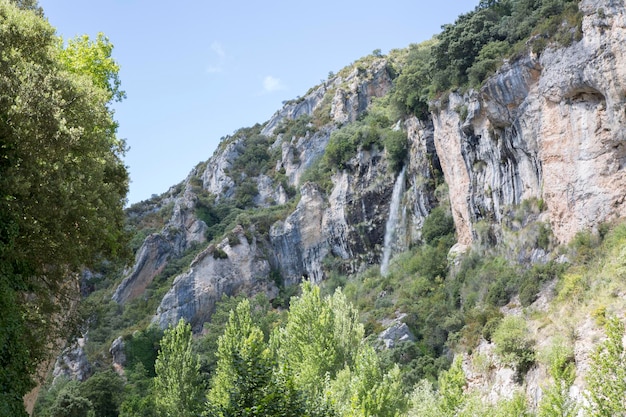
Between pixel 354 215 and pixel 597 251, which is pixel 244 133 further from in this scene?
pixel 597 251

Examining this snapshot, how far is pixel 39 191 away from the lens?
1040 centimetres

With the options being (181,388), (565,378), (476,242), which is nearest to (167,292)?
(181,388)

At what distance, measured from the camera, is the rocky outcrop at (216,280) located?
4769 centimetres

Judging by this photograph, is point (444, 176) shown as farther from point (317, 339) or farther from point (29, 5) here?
point (29, 5)

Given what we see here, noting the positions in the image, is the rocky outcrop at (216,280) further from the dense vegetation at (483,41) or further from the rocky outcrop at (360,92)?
the rocky outcrop at (360,92)

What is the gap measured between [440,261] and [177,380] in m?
19.4

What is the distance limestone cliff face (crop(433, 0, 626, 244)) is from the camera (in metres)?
26.0

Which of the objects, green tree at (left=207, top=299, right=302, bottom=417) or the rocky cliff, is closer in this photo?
green tree at (left=207, top=299, right=302, bottom=417)

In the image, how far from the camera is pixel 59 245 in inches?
445

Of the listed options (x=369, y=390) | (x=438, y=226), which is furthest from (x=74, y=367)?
(x=369, y=390)

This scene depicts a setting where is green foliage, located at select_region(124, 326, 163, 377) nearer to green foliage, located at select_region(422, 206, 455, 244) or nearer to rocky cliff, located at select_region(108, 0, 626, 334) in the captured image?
rocky cliff, located at select_region(108, 0, 626, 334)

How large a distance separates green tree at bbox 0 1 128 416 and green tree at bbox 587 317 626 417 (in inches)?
534

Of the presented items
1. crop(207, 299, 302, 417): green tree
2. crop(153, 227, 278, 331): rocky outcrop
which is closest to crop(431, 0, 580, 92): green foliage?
crop(153, 227, 278, 331): rocky outcrop

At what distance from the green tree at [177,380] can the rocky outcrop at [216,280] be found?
19.5 m
